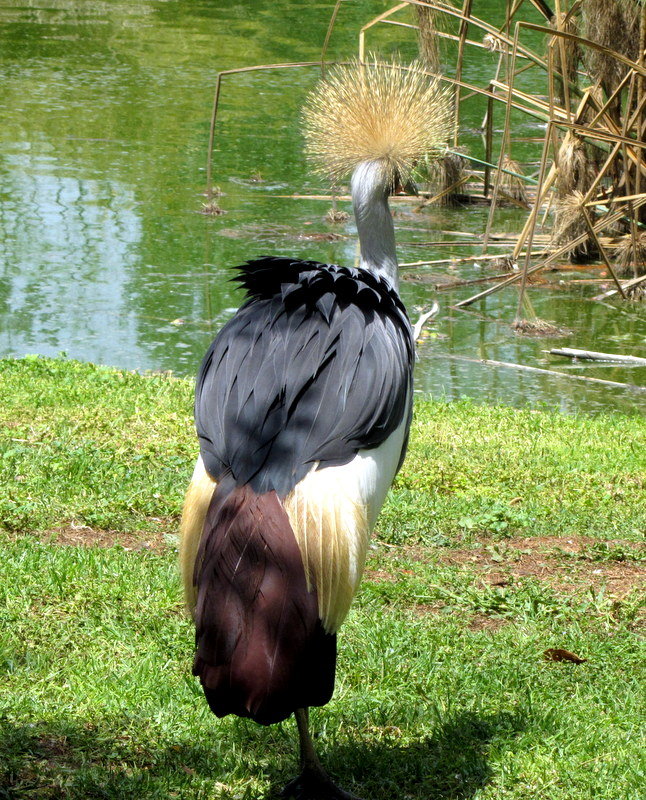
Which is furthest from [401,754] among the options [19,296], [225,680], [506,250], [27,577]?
[506,250]

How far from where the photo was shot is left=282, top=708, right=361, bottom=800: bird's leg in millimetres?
2502

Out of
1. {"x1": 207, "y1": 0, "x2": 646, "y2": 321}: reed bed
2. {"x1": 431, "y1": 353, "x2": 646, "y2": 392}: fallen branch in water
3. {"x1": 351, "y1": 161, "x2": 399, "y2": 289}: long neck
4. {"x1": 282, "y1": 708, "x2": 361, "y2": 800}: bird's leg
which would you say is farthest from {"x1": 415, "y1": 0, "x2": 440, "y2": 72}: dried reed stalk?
{"x1": 282, "y1": 708, "x2": 361, "y2": 800}: bird's leg

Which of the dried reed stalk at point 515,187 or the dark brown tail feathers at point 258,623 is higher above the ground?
the dried reed stalk at point 515,187

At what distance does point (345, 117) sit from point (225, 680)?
2.39 m

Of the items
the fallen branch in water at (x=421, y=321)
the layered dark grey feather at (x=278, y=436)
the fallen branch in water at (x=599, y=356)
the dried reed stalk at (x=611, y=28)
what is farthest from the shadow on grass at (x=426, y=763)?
the dried reed stalk at (x=611, y=28)

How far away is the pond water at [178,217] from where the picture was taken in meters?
6.84

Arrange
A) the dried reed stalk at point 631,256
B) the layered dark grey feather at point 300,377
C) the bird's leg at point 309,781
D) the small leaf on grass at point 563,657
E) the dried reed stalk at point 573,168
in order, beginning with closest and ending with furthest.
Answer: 1. the layered dark grey feather at point 300,377
2. the bird's leg at point 309,781
3. the small leaf on grass at point 563,657
4. the dried reed stalk at point 631,256
5. the dried reed stalk at point 573,168

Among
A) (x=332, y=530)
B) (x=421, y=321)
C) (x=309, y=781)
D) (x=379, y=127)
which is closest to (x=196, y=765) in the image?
(x=309, y=781)

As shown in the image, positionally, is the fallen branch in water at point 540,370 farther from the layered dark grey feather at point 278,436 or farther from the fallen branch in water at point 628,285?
the layered dark grey feather at point 278,436

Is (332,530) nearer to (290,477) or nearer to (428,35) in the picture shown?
(290,477)

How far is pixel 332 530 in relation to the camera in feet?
7.40

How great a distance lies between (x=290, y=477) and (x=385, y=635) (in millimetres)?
1032

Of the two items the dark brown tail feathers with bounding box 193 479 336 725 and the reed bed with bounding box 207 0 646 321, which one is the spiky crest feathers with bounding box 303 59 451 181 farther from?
the reed bed with bounding box 207 0 646 321

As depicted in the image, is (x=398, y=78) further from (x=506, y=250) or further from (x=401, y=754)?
(x=506, y=250)
